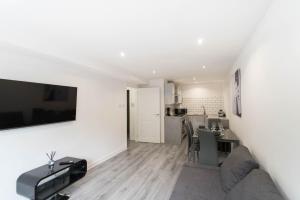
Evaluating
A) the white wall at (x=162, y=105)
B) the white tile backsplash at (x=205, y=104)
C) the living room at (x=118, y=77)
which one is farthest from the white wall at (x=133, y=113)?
the white tile backsplash at (x=205, y=104)

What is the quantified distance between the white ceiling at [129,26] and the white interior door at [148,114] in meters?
2.97

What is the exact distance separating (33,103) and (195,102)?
261 inches

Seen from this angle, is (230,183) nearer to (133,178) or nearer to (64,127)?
(133,178)

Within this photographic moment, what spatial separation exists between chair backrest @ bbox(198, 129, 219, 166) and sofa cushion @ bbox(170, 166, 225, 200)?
0.48 m

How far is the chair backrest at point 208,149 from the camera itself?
116 inches

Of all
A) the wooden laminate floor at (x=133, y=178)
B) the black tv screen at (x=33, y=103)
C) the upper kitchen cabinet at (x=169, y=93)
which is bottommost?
the wooden laminate floor at (x=133, y=178)

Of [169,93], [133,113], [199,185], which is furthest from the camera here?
[133,113]

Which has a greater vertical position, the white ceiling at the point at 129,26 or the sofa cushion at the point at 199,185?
the white ceiling at the point at 129,26

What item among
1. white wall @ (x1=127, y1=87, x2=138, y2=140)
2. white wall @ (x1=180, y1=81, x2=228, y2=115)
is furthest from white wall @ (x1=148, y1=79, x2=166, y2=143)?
white wall @ (x1=180, y1=81, x2=228, y2=115)

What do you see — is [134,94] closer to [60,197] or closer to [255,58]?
[60,197]

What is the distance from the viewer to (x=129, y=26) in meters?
2.06

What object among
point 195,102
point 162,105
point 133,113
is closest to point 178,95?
point 195,102

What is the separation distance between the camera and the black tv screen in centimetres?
215

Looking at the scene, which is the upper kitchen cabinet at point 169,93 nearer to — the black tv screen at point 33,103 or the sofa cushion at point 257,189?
the black tv screen at point 33,103
